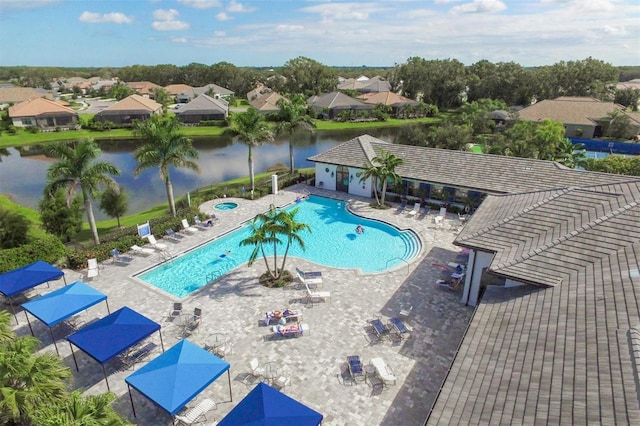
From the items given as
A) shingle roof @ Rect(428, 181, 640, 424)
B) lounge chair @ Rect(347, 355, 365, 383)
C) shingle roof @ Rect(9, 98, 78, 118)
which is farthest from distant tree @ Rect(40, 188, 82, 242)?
shingle roof @ Rect(9, 98, 78, 118)

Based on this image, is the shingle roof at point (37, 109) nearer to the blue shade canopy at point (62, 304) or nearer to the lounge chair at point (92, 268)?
the lounge chair at point (92, 268)

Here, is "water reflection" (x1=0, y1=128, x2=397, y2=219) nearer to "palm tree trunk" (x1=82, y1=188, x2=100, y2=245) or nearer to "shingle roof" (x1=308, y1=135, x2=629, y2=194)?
"palm tree trunk" (x1=82, y1=188, x2=100, y2=245)

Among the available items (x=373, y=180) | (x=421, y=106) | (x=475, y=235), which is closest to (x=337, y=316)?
(x=475, y=235)

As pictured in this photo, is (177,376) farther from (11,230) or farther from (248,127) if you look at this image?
(248,127)

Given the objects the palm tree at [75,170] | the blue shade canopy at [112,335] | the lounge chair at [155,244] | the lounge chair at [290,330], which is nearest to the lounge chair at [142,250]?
the lounge chair at [155,244]

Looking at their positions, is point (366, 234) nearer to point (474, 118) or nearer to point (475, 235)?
point (475, 235)

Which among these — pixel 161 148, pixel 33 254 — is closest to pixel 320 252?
pixel 161 148
